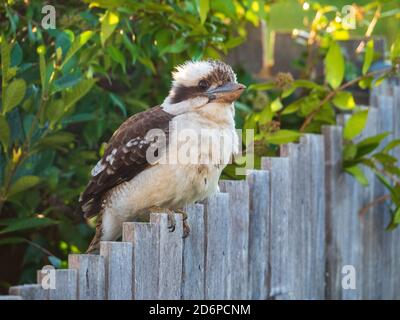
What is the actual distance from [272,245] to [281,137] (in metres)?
0.65

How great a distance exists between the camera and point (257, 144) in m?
5.68

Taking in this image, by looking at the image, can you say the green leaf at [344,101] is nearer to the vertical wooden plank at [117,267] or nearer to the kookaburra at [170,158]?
the kookaburra at [170,158]

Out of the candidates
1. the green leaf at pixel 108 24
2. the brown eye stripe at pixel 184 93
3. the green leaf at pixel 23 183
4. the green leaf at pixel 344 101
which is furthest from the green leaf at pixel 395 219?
the green leaf at pixel 23 183

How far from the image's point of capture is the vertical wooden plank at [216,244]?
4.60 m

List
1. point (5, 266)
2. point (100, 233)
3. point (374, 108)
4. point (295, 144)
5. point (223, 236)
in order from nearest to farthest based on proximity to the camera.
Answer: point (223, 236) < point (100, 233) < point (295, 144) < point (5, 266) < point (374, 108)

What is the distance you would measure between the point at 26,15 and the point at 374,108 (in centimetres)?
234

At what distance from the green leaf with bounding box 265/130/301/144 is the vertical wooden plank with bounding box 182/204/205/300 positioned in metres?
1.26

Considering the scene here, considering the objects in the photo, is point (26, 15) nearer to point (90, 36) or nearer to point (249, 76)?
point (90, 36)

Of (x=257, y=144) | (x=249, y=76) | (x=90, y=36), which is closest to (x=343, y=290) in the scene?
(x=257, y=144)

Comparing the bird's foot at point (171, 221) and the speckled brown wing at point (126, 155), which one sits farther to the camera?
the speckled brown wing at point (126, 155)

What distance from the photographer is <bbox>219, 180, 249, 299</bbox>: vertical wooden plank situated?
4.86 metres

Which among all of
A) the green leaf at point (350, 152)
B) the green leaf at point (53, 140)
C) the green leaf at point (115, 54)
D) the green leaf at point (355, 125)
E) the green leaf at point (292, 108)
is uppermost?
the green leaf at point (115, 54)

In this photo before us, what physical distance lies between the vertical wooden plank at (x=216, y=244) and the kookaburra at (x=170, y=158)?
0.10m

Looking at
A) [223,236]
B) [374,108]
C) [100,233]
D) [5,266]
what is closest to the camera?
[223,236]
